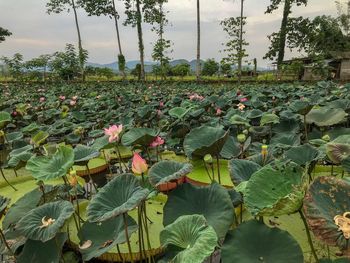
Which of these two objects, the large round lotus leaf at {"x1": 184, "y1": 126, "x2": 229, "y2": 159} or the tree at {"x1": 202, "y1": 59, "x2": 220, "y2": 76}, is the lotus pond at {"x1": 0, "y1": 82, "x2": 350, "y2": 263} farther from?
the tree at {"x1": 202, "y1": 59, "x2": 220, "y2": 76}

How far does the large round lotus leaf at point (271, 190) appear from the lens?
104 cm

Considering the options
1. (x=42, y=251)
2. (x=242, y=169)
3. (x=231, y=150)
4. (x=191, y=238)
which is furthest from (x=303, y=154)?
(x=42, y=251)

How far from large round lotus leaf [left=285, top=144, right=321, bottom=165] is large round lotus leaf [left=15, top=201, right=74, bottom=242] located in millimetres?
1013

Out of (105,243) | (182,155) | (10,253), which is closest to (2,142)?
(182,155)

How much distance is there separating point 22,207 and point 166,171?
83cm

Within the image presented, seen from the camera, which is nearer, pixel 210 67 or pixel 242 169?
pixel 242 169

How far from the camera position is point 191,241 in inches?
41.5

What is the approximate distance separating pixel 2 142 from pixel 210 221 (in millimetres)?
3954

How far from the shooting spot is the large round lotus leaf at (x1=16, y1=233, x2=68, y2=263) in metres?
1.51

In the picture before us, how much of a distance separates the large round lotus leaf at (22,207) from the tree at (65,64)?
77.7ft

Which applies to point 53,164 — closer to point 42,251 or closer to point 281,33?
point 42,251

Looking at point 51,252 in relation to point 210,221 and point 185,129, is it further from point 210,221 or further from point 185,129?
point 185,129

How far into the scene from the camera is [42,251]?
1531 mm

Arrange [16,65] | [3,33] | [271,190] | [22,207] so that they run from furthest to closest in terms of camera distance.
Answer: [3,33] → [16,65] → [22,207] → [271,190]
